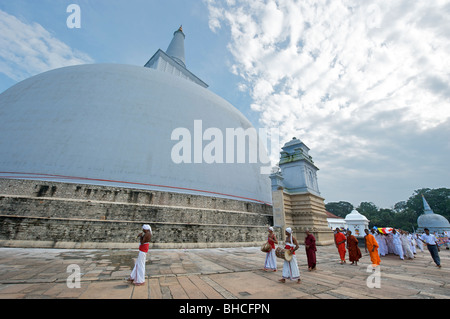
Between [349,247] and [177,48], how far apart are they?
29313 mm

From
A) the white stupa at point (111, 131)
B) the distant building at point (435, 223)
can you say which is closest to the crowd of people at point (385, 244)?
the white stupa at point (111, 131)

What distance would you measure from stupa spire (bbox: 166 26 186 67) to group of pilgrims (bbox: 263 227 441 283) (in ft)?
83.6

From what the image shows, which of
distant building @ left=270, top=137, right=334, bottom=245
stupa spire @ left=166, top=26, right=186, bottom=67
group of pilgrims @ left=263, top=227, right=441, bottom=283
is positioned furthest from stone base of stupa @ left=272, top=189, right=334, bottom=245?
stupa spire @ left=166, top=26, right=186, bottom=67

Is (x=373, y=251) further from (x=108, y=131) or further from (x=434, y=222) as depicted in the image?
(x=434, y=222)

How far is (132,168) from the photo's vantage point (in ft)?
30.2

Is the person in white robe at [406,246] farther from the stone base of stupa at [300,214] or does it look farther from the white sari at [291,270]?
the white sari at [291,270]

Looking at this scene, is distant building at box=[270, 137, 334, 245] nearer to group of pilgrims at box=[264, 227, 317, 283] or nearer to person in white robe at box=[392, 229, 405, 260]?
person in white robe at box=[392, 229, 405, 260]

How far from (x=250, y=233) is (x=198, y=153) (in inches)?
208

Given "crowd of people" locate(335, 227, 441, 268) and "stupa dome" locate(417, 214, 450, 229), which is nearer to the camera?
"crowd of people" locate(335, 227, 441, 268)

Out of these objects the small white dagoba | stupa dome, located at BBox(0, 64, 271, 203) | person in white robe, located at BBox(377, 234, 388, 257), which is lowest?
person in white robe, located at BBox(377, 234, 388, 257)

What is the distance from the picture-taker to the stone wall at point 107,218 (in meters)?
6.53

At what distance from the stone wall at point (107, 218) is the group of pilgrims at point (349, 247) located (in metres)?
4.22

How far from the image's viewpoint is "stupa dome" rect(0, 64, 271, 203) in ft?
28.8

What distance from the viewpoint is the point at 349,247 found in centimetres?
673
